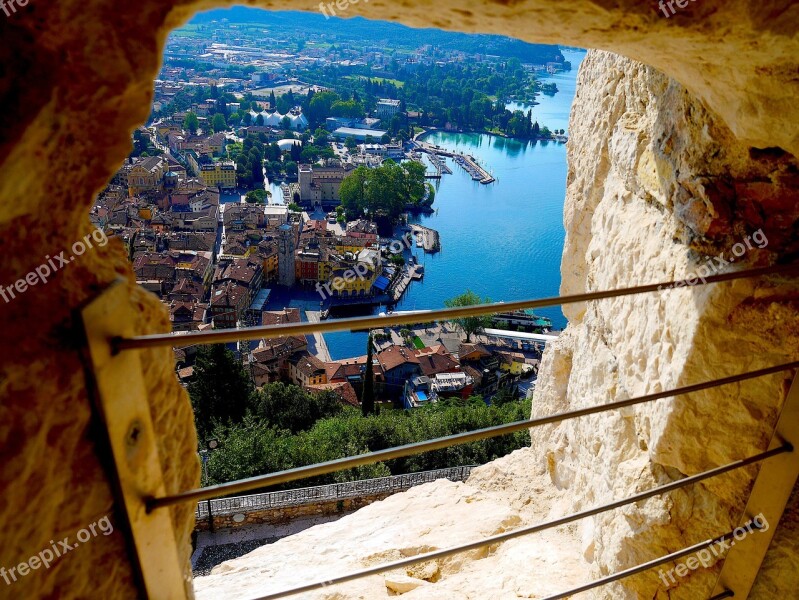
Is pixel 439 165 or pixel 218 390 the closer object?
pixel 218 390

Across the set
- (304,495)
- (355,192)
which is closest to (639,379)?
(304,495)

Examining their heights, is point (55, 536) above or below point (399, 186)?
above

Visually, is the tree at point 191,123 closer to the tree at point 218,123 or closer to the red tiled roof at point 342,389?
the tree at point 218,123

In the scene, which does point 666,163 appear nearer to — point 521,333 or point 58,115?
point 58,115

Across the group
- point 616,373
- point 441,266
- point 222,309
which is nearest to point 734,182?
point 616,373

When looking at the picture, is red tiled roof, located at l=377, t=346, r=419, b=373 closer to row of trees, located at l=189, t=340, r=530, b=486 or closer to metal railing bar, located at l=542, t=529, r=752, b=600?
row of trees, located at l=189, t=340, r=530, b=486

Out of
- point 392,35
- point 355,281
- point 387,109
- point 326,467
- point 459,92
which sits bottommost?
point 355,281

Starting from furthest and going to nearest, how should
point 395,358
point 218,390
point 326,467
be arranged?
point 395,358 < point 218,390 < point 326,467

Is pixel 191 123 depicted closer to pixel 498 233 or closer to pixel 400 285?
pixel 498 233
